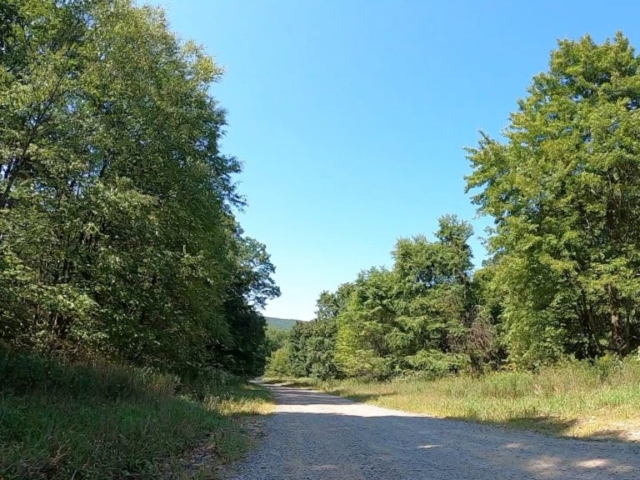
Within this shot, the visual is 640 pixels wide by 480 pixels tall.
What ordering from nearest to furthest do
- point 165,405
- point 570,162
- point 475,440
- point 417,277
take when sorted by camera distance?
point 475,440 → point 165,405 → point 570,162 → point 417,277

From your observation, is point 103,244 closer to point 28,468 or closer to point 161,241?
point 161,241

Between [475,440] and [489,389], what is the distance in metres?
8.05

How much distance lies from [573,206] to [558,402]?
9080 mm

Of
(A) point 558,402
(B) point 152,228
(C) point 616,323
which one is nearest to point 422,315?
(C) point 616,323

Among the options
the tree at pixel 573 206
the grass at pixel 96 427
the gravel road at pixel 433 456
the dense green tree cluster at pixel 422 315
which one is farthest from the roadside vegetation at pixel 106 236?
the dense green tree cluster at pixel 422 315

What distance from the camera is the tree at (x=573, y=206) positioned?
1681cm

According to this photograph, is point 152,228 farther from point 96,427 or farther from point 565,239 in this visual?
point 565,239

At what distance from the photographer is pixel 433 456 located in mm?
6984

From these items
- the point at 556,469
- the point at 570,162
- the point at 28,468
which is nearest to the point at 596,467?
the point at 556,469

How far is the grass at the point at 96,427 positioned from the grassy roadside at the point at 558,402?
6.63 meters

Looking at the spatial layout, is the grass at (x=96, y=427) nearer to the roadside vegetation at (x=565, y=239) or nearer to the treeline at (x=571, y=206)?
the roadside vegetation at (x=565, y=239)

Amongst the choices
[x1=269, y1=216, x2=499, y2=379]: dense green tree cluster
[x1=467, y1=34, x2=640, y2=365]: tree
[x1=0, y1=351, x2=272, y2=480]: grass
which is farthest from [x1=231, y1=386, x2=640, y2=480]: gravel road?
[x1=269, y1=216, x2=499, y2=379]: dense green tree cluster

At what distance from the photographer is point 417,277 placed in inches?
1485

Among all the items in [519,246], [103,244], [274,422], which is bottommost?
[274,422]
